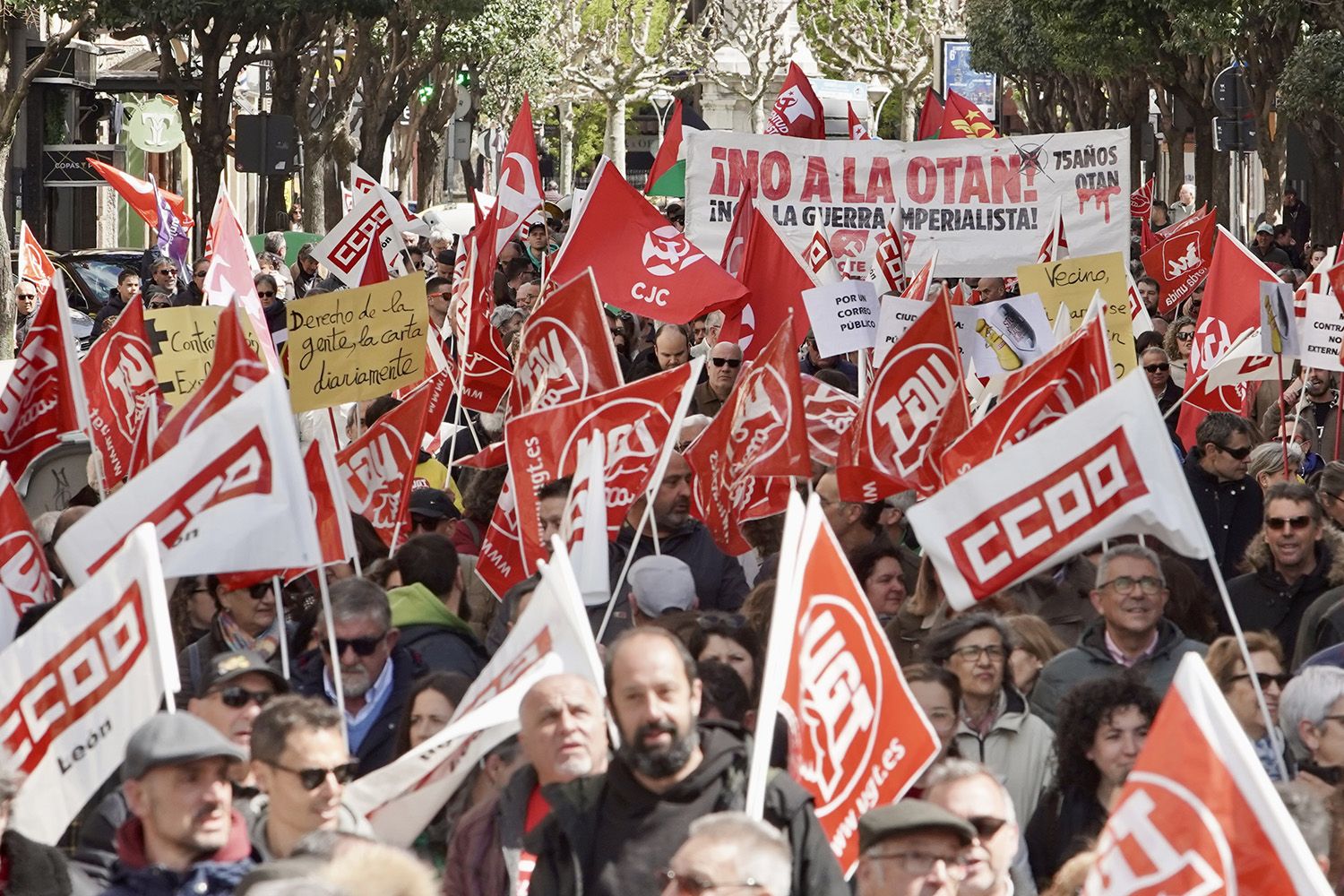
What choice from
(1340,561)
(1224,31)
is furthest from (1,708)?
(1224,31)

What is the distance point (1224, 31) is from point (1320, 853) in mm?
24530

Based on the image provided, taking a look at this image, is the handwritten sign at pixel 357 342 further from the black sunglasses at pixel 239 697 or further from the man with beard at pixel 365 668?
the black sunglasses at pixel 239 697

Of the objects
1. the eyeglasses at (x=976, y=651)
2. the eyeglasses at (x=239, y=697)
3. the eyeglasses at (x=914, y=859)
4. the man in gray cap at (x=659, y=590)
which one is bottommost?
the man in gray cap at (x=659, y=590)

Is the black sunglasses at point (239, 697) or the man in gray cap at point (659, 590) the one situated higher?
the black sunglasses at point (239, 697)

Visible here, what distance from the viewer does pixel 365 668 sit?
684 cm

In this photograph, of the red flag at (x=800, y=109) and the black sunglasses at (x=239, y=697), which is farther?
the red flag at (x=800, y=109)

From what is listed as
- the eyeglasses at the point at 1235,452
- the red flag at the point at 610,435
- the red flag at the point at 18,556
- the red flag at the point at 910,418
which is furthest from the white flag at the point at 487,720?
the eyeglasses at the point at 1235,452

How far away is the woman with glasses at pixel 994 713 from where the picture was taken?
6.44 metres

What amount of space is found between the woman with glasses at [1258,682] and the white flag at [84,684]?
2591 millimetres

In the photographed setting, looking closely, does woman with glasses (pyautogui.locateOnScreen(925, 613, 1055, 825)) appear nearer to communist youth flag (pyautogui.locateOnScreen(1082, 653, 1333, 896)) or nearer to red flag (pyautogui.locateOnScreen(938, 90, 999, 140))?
communist youth flag (pyautogui.locateOnScreen(1082, 653, 1333, 896))

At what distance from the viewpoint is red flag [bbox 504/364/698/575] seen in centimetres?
890

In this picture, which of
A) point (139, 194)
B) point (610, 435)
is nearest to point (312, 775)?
point (610, 435)

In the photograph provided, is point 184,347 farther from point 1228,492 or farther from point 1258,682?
point 1258,682

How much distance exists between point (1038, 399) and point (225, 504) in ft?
9.16
